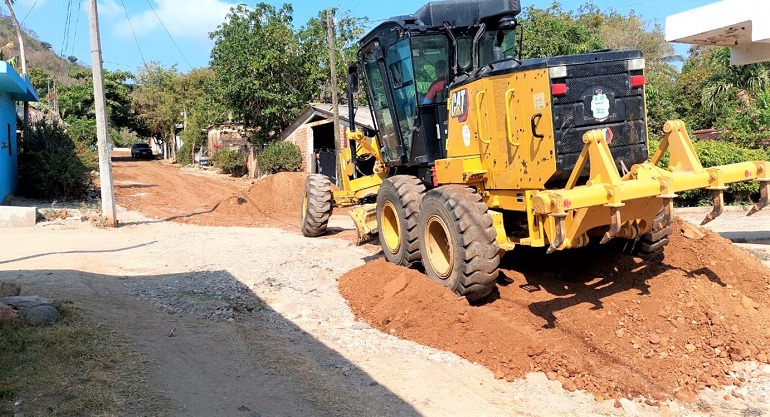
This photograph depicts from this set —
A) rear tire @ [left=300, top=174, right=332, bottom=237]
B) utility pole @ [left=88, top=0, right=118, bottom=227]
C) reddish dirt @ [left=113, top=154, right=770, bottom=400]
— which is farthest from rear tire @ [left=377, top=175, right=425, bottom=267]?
utility pole @ [left=88, top=0, right=118, bottom=227]

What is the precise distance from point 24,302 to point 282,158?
21.2 metres

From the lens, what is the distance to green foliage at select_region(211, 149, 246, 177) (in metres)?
32.0

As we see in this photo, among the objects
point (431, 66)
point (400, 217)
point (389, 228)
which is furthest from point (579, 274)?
point (431, 66)

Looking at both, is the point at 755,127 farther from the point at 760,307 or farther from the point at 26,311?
the point at 26,311

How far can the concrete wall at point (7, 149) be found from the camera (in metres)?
14.9

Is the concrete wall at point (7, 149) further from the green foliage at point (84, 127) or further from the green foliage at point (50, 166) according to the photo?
the green foliage at point (84, 127)

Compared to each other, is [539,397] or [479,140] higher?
[479,140]

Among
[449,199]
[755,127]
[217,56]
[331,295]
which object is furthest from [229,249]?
[217,56]

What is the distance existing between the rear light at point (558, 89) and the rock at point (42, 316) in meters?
4.76

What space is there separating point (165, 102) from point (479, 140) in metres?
46.2

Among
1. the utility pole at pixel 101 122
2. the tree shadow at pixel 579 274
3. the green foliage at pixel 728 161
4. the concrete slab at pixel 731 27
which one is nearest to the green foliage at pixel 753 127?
the green foliage at pixel 728 161

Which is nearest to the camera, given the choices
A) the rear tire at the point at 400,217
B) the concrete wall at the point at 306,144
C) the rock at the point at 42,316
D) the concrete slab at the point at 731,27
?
the rock at the point at 42,316

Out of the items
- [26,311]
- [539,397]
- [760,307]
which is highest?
[26,311]

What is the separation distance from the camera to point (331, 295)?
7.05 metres
